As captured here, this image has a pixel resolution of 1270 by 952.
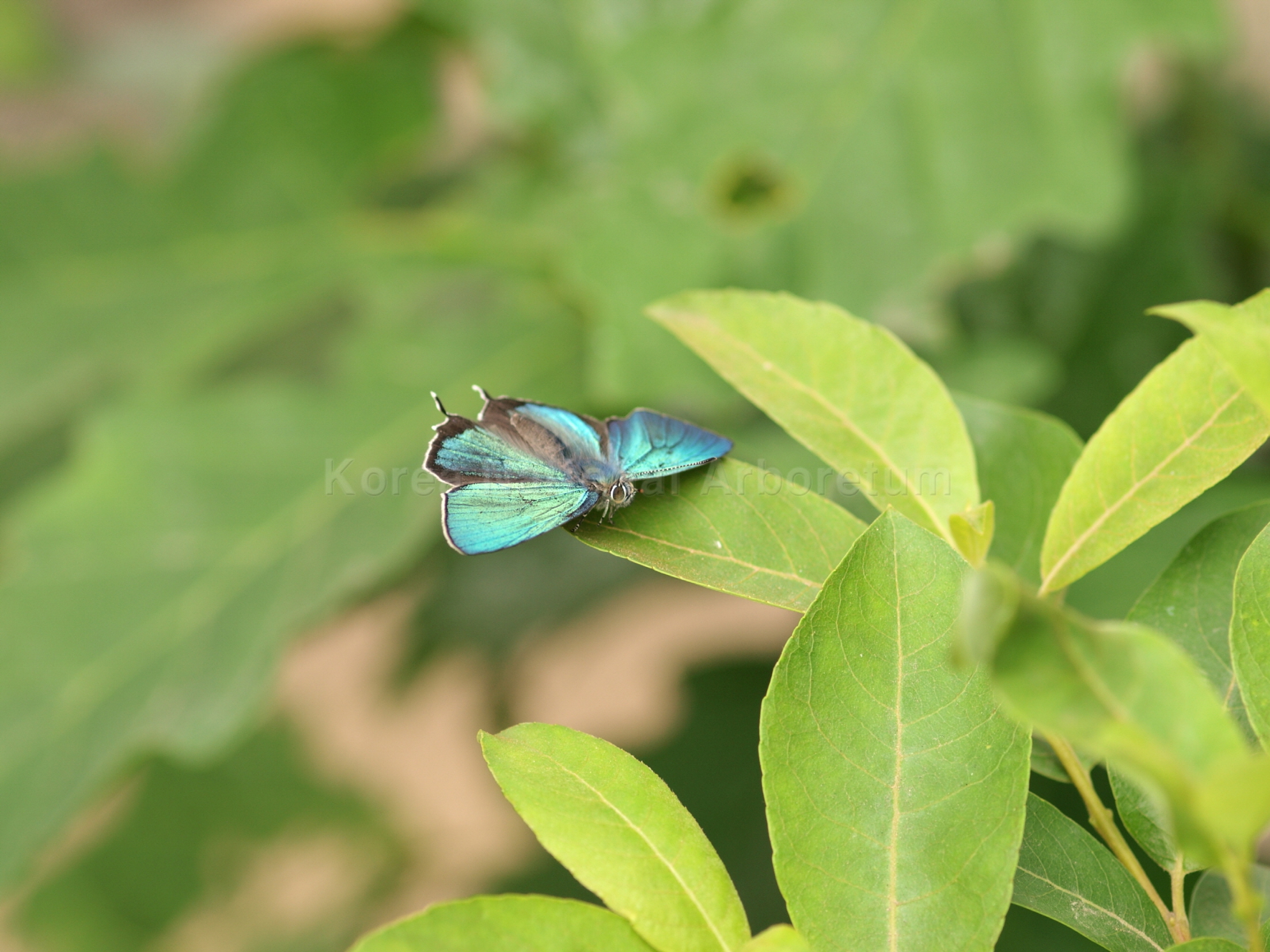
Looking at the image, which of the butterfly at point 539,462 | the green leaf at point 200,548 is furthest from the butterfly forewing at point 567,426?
the green leaf at point 200,548

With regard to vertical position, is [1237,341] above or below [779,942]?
above

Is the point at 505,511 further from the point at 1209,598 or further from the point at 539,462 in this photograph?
the point at 1209,598

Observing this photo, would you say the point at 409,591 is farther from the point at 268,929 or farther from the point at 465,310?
the point at 268,929

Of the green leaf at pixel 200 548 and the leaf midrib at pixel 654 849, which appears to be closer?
the leaf midrib at pixel 654 849

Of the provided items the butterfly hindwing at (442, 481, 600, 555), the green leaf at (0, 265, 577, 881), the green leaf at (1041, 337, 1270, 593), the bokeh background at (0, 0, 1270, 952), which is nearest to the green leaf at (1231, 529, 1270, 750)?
the green leaf at (1041, 337, 1270, 593)

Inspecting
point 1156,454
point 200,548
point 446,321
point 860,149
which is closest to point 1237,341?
point 1156,454

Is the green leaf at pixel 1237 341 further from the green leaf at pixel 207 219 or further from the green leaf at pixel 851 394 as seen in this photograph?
the green leaf at pixel 207 219

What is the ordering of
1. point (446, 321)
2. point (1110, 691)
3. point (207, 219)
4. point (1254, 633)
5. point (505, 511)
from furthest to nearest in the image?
point (207, 219), point (446, 321), point (505, 511), point (1254, 633), point (1110, 691)
